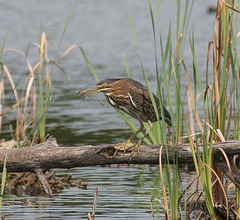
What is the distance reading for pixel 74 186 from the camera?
21.7ft

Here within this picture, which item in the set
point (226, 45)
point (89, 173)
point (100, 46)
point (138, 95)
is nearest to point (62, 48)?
point (100, 46)

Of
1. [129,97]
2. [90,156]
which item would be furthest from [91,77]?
[90,156]

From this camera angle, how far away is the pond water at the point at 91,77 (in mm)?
5840

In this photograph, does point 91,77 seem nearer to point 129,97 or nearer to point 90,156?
point 129,97

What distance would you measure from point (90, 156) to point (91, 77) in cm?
843

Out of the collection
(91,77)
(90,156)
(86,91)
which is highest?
(91,77)

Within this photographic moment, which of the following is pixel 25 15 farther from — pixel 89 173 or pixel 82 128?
pixel 89 173

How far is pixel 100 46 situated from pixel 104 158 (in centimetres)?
1478

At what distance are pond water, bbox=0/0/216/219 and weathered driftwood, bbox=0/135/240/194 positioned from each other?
56 cm

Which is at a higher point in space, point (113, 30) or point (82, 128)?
point (113, 30)

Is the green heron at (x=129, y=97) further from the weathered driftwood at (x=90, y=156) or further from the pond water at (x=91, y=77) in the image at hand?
the weathered driftwood at (x=90, y=156)

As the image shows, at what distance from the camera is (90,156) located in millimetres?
4820

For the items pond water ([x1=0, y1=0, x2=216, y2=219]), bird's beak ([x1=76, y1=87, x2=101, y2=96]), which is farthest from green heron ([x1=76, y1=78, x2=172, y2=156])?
pond water ([x1=0, y1=0, x2=216, y2=219])

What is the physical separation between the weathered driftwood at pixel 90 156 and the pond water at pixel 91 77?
559 mm
